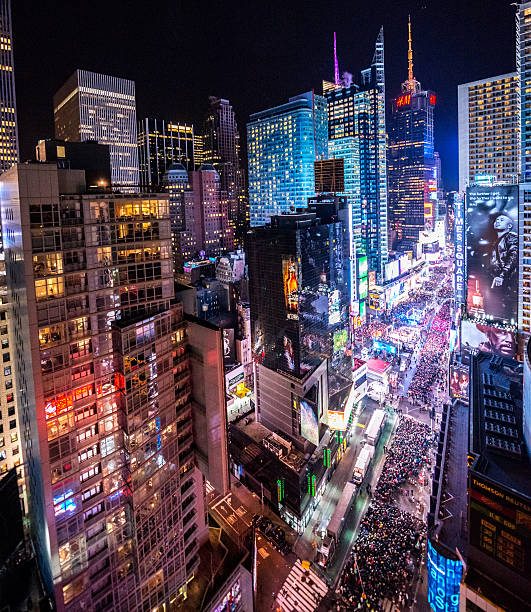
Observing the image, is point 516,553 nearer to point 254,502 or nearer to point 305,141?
point 254,502

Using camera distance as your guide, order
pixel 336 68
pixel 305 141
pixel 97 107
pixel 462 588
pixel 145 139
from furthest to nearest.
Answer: pixel 145 139 < pixel 336 68 < pixel 305 141 < pixel 97 107 < pixel 462 588

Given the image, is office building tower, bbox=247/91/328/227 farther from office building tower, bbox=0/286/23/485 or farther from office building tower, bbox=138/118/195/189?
office building tower, bbox=0/286/23/485

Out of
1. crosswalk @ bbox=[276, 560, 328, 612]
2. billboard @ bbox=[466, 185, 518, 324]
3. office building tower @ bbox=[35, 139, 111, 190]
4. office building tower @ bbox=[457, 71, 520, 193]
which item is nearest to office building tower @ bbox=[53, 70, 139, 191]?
office building tower @ bbox=[457, 71, 520, 193]

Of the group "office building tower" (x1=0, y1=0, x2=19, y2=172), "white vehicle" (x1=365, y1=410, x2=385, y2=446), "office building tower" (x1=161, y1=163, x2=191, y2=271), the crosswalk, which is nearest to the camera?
the crosswalk

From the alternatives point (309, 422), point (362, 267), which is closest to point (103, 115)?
point (362, 267)

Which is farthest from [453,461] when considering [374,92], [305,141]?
[374,92]
